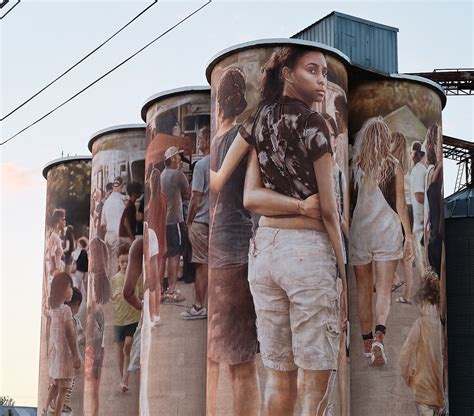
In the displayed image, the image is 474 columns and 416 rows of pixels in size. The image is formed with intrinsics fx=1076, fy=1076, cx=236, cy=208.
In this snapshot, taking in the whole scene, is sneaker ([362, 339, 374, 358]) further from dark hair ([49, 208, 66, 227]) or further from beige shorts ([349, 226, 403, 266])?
dark hair ([49, 208, 66, 227])

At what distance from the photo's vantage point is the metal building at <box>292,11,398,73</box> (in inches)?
1735

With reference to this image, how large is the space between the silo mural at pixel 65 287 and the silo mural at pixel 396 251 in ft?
58.0

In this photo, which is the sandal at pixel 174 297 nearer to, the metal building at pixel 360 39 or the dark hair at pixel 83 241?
the metal building at pixel 360 39

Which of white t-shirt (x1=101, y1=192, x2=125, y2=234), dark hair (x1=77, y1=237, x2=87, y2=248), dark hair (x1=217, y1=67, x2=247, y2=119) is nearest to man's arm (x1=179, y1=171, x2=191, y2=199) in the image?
dark hair (x1=217, y1=67, x2=247, y2=119)

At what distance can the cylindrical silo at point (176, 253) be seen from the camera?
42.8 m

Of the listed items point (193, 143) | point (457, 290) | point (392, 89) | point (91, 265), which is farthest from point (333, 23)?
point (91, 265)

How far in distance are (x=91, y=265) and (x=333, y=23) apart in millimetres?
16350

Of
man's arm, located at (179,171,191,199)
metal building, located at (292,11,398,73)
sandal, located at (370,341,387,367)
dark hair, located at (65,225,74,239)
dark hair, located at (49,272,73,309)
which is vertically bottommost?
sandal, located at (370,341,387,367)

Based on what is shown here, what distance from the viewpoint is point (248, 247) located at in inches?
1519

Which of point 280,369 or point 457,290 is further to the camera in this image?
point 457,290

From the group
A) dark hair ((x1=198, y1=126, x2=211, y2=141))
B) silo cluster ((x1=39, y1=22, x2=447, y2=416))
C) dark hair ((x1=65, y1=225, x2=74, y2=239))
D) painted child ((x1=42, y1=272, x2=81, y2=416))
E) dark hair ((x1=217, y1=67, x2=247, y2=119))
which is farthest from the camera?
dark hair ((x1=65, y1=225, x2=74, y2=239))

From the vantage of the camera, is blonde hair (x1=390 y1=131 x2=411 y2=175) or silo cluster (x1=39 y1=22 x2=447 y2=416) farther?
blonde hair (x1=390 y1=131 x2=411 y2=175)

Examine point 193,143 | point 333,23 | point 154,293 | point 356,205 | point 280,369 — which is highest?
point 333,23

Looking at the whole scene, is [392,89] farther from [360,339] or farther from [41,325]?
[41,325]
